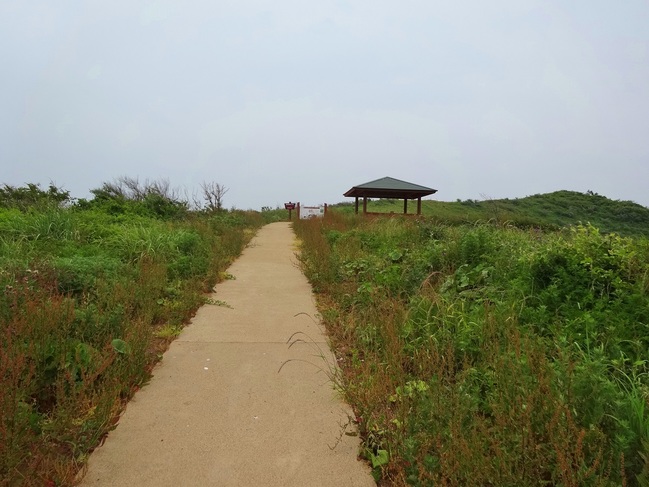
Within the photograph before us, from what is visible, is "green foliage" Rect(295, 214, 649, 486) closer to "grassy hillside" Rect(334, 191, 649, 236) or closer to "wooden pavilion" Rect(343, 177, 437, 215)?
"wooden pavilion" Rect(343, 177, 437, 215)

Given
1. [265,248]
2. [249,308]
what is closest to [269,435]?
[249,308]

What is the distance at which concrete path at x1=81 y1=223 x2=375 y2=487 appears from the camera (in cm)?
212

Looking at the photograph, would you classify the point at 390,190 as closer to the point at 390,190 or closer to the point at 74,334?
the point at 390,190

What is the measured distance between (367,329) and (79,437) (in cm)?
254

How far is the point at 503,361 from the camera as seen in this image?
2.37 metres

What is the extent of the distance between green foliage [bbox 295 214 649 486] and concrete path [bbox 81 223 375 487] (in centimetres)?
27

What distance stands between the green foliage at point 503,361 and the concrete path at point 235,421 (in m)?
0.27

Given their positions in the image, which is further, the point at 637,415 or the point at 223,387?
the point at 223,387

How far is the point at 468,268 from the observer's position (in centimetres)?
528

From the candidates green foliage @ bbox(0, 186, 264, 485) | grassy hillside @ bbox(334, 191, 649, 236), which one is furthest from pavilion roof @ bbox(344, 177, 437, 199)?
green foliage @ bbox(0, 186, 264, 485)

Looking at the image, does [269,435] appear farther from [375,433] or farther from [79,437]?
[79,437]

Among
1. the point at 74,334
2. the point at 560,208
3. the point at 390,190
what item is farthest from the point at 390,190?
the point at 560,208

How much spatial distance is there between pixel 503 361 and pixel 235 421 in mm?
1728

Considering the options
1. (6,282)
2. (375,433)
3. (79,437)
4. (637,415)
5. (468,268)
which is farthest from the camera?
(468,268)
